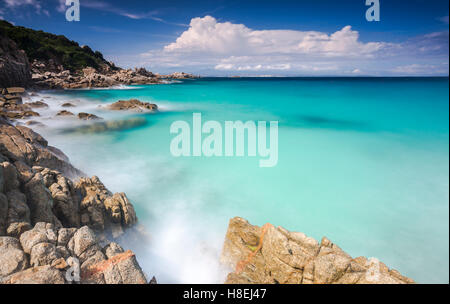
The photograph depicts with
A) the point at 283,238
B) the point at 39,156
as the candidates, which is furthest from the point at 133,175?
the point at 283,238

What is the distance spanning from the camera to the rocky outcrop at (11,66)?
94.3 ft

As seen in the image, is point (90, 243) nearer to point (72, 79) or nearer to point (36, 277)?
point (36, 277)

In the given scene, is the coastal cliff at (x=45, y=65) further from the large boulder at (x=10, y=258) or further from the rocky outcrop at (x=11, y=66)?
the large boulder at (x=10, y=258)

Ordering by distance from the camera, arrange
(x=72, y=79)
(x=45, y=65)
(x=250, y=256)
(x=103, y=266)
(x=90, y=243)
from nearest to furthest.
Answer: (x=103, y=266) < (x=90, y=243) < (x=250, y=256) < (x=72, y=79) < (x=45, y=65)

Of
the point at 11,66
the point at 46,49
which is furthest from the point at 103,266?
the point at 46,49

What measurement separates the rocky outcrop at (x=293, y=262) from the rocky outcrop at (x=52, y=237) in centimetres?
256

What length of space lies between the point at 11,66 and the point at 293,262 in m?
44.2

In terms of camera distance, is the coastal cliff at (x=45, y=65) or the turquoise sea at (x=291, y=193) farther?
the coastal cliff at (x=45, y=65)

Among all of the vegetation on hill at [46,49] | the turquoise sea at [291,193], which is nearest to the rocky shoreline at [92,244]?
the turquoise sea at [291,193]

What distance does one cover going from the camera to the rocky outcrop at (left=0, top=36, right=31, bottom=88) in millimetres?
28731

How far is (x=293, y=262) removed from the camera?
4.73 meters

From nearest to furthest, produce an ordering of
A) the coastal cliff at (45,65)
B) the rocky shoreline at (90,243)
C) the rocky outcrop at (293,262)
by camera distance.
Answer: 1. the rocky shoreline at (90,243)
2. the rocky outcrop at (293,262)
3. the coastal cliff at (45,65)

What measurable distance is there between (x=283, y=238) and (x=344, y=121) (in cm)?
2765

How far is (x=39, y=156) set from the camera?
289 inches
